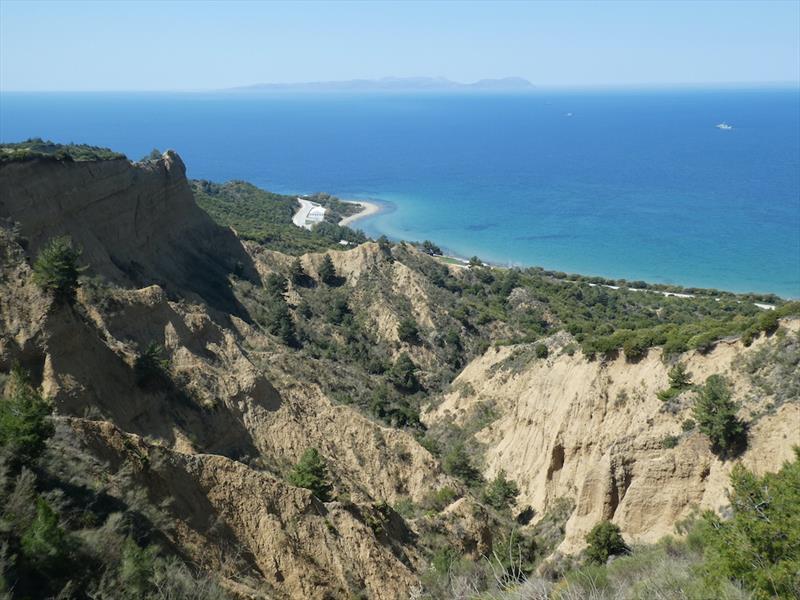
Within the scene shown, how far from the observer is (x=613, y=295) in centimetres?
6588

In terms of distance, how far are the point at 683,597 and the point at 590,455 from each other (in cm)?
1704

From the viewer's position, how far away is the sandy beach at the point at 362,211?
115906 millimetres

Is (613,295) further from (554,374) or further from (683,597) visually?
(683,597)

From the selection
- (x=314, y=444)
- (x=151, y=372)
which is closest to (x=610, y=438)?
(x=314, y=444)

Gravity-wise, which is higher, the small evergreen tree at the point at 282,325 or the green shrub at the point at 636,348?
the green shrub at the point at 636,348

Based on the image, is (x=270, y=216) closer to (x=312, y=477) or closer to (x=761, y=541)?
(x=312, y=477)

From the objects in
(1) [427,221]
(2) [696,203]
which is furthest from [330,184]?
(2) [696,203]

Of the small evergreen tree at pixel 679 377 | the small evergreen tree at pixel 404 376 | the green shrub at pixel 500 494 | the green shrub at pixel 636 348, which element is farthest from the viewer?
the small evergreen tree at pixel 404 376

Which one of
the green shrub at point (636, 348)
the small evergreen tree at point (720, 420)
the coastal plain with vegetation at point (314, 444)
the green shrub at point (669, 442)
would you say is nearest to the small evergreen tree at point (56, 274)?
the coastal plain with vegetation at point (314, 444)

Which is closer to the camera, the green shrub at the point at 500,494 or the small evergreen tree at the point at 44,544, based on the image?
the small evergreen tree at the point at 44,544

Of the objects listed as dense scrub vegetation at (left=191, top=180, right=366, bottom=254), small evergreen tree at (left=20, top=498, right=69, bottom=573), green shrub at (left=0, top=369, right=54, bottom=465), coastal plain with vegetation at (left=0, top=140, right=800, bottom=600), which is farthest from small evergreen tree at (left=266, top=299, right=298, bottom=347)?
small evergreen tree at (left=20, top=498, right=69, bottom=573)

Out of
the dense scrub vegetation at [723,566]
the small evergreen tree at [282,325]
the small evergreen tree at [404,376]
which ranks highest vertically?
the dense scrub vegetation at [723,566]

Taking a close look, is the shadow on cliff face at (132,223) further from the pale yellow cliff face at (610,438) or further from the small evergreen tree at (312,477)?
the pale yellow cliff face at (610,438)

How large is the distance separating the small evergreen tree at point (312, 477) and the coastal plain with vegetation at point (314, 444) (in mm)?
69
